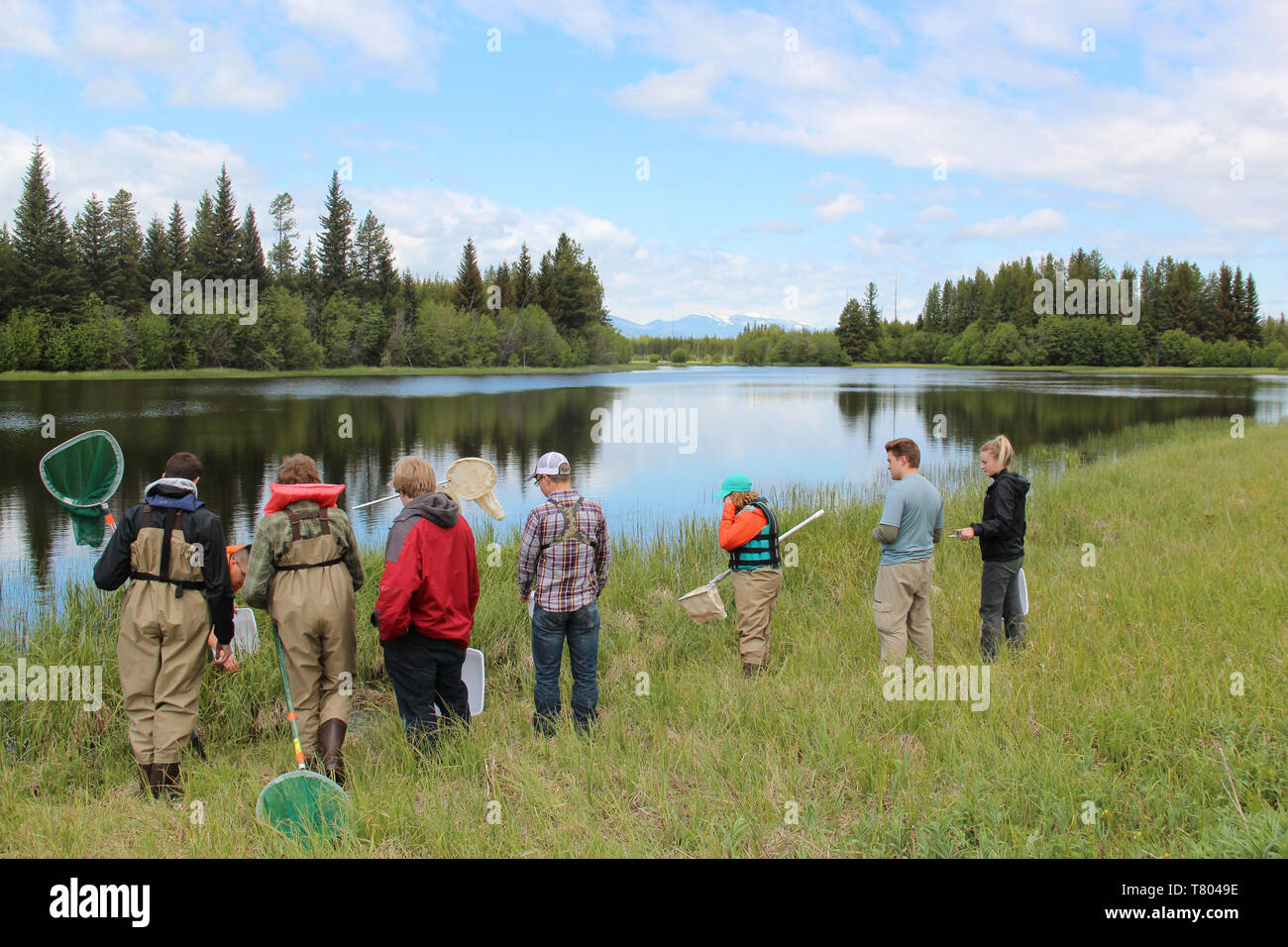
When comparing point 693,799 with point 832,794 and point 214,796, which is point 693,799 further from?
point 214,796

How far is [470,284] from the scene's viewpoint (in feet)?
334

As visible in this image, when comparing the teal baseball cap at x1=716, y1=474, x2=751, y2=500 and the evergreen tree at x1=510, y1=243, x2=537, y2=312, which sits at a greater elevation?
the evergreen tree at x1=510, y1=243, x2=537, y2=312

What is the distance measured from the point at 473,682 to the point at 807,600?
16.4 ft

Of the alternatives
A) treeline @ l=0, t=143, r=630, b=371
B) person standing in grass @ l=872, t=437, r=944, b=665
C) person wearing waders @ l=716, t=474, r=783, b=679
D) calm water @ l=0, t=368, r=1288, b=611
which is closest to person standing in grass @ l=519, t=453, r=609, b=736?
person wearing waders @ l=716, t=474, r=783, b=679

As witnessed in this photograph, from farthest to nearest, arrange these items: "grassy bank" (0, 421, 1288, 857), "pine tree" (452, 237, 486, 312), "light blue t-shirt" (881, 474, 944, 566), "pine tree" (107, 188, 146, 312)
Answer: "pine tree" (452, 237, 486, 312) < "pine tree" (107, 188, 146, 312) < "light blue t-shirt" (881, 474, 944, 566) < "grassy bank" (0, 421, 1288, 857)

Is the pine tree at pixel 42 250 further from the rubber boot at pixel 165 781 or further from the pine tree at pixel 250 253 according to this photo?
the rubber boot at pixel 165 781

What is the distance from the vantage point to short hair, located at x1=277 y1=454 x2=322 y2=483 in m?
Answer: 5.01

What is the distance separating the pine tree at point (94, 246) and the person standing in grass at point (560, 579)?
8114cm

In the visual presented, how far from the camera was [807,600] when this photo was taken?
9.70 meters

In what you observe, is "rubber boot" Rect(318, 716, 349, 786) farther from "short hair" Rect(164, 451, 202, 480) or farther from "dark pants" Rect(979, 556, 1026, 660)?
"dark pants" Rect(979, 556, 1026, 660)

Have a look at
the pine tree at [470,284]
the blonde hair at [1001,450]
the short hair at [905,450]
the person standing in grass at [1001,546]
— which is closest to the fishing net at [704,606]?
the short hair at [905,450]

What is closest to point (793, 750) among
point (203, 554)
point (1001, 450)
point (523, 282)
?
point (1001, 450)

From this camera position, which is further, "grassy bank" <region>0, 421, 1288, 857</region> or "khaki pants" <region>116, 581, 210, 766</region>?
"khaki pants" <region>116, 581, 210, 766</region>

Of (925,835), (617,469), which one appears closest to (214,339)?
(617,469)
